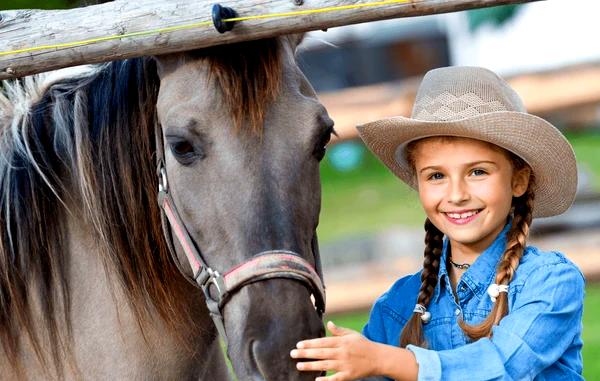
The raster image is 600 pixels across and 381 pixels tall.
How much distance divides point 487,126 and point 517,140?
0.10 meters

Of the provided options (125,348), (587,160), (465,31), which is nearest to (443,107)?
(125,348)

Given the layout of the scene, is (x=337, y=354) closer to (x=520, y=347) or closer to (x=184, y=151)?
(x=520, y=347)

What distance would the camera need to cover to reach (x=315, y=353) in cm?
243

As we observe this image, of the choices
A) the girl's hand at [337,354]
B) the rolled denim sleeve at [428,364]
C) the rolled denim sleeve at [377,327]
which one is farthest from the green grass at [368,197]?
the girl's hand at [337,354]

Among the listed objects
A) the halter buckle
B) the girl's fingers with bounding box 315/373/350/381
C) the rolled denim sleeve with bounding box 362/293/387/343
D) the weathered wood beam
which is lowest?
the rolled denim sleeve with bounding box 362/293/387/343

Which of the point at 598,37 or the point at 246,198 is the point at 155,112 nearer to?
the point at 246,198

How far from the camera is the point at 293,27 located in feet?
8.63

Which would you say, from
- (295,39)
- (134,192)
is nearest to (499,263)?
(295,39)

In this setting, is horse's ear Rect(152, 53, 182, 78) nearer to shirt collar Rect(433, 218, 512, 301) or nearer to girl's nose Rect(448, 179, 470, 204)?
girl's nose Rect(448, 179, 470, 204)

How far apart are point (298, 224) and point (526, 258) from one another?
24.3 inches

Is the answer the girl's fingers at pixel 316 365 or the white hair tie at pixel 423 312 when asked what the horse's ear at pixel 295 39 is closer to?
the white hair tie at pixel 423 312

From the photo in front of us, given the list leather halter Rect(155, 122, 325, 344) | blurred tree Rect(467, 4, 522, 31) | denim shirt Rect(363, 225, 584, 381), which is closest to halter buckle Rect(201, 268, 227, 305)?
leather halter Rect(155, 122, 325, 344)

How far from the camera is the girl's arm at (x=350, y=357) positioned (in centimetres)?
244

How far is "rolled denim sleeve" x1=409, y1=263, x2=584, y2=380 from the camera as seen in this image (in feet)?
8.54
